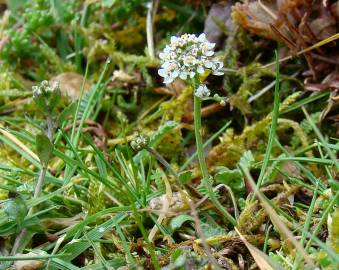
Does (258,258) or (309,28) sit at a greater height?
(309,28)

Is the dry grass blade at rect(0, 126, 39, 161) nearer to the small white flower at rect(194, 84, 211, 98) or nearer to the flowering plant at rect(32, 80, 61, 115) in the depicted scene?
the flowering plant at rect(32, 80, 61, 115)

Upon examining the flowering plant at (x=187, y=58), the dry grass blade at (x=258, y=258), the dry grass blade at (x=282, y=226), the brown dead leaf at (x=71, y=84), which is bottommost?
the dry grass blade at (x=258, y=258)

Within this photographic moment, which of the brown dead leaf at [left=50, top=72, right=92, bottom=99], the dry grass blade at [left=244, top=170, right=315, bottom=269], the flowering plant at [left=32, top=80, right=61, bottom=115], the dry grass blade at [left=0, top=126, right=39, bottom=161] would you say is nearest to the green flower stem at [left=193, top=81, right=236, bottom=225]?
the dry grass blade at [left=244, top=170, right=315, bottom=269]

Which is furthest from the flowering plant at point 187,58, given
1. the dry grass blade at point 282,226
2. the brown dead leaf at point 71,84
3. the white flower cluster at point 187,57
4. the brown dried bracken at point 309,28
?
the brown dead leaf at point 71,84

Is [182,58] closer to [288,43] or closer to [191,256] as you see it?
[191,256]

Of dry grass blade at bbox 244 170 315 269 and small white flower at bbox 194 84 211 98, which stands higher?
small white flower at bbox 194 84 211 98

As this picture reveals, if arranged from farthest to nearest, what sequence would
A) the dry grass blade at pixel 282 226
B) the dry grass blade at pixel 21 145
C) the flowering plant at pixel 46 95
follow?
the dry grass blade at pixel 21 145
the flowering plant at pixel 46 95
the dry grass blade at pixel 282 226

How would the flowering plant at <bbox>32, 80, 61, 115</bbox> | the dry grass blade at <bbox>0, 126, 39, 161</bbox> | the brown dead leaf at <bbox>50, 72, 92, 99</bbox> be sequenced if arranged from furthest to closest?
the brown dead leaf at <bbox>50, 72, 92, 99</bbox> < the dry grass blade at <bbox>0, 126, 39, 161</bbox> < the flowering plant at <bbox>32, 80, 61, 115</bbox>

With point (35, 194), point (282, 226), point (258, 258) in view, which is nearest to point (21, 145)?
point (35, 194)

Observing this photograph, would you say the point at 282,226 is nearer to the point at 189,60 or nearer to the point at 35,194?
the point at 189,60

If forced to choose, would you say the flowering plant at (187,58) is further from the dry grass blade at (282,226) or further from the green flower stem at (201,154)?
the dry grass blade at (282,226)
